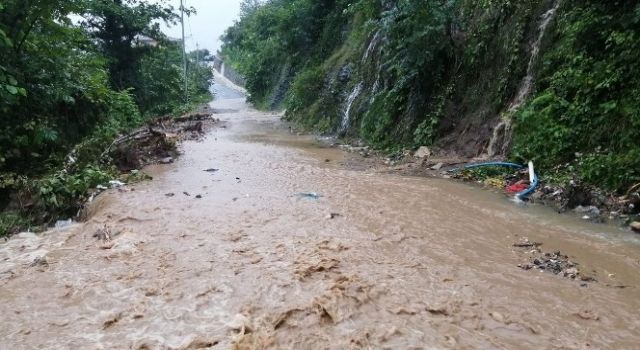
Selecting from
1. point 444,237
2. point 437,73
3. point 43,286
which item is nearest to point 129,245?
point 43,286

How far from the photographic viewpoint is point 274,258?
14.6ft

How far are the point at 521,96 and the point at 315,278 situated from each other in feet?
20.4

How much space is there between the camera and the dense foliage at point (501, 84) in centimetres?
646

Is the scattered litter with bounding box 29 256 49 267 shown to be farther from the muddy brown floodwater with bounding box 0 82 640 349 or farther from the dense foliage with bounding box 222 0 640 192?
the dense foliage with bounding box 222 0 640 192

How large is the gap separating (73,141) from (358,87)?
8.64 metres

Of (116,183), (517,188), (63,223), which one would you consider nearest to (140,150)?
(116,183)

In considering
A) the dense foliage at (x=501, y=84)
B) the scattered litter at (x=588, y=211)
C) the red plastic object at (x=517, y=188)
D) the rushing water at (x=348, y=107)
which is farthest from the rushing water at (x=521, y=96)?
the rushing water at (x=348, y=107)

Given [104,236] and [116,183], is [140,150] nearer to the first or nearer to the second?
[116,183]

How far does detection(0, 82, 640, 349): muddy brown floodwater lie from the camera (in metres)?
3.16

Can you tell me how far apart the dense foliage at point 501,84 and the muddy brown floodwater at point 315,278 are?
4.78 ft

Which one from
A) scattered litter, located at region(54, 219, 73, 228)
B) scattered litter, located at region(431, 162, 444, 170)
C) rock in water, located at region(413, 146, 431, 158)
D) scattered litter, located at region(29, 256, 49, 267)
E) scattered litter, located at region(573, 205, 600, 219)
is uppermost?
scattered litter, located at region(573, 205, 600, 219)

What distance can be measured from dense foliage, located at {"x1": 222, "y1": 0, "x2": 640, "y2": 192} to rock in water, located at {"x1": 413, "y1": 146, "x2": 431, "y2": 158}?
0.31 metres

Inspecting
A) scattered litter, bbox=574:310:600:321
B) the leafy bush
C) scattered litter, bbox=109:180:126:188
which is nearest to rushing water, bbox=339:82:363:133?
the leafy bush

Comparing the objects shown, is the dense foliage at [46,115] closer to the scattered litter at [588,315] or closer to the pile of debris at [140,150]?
the pile of debris at [140,150]
